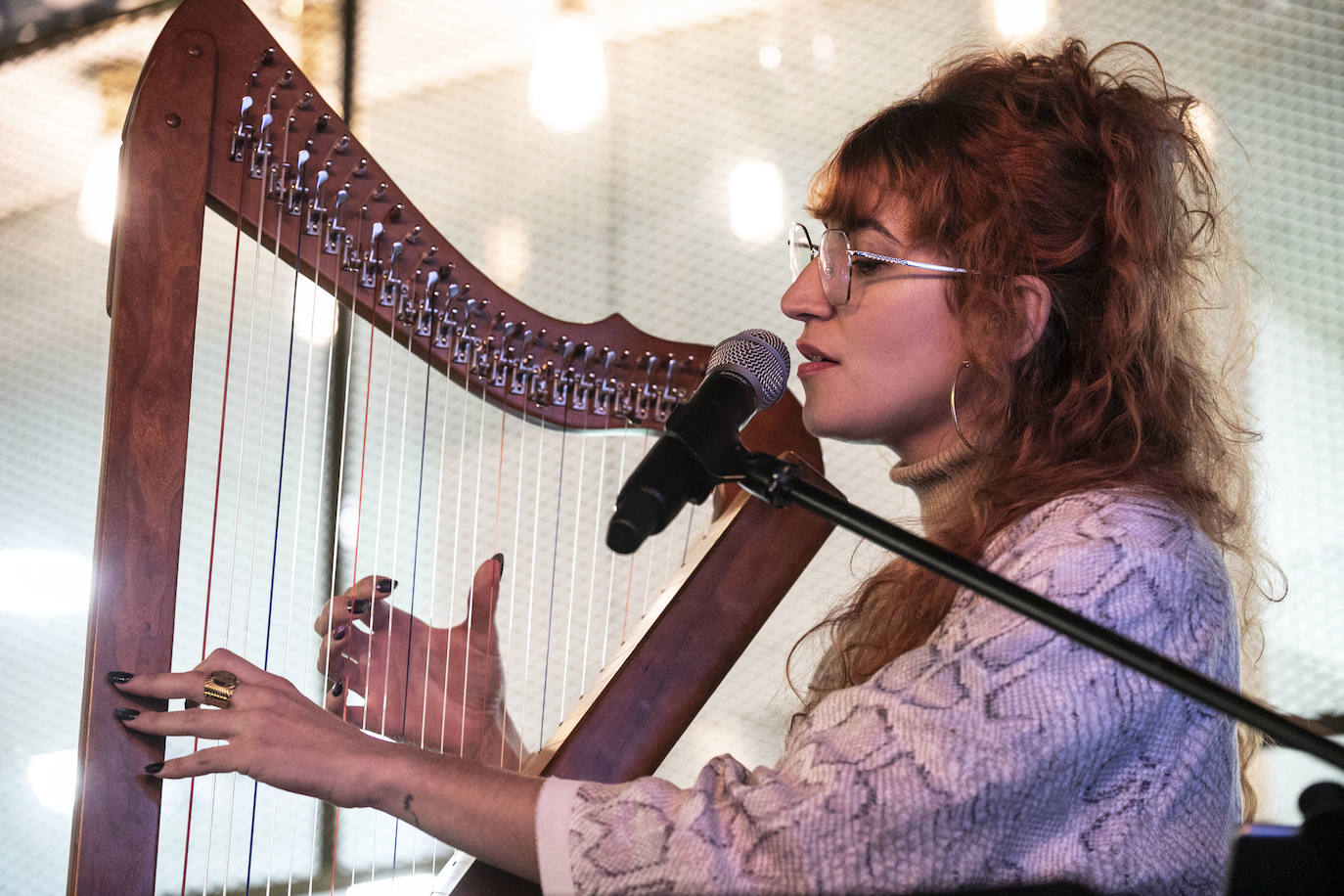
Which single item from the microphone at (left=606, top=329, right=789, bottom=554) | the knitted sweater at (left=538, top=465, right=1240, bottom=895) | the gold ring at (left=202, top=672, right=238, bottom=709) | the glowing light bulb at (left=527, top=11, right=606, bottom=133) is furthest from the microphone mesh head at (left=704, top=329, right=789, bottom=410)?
the glowing light bulb at (left=527, top=11, right=606, bottom=133)

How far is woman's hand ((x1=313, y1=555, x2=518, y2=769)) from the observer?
52.0 inches

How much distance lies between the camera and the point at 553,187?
2436mm

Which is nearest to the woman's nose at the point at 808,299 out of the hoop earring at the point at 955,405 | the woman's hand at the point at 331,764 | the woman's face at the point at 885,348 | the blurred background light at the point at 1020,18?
the woman's face at the point at 885,348

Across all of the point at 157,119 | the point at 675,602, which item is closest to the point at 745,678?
the point at 675,602

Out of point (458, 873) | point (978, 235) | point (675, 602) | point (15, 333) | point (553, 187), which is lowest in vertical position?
point (458, 873)

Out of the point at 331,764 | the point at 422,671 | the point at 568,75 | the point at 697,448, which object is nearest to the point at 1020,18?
the point at 568,75

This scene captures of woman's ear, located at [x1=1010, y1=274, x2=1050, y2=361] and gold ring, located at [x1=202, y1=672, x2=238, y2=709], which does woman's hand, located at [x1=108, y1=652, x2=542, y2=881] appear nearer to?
gold ring, located at [x1=202, y1=672, x2=238, y2=709]

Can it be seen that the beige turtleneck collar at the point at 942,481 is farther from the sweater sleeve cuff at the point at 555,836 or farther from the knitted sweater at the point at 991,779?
the sweater sleeve cuff at the point at 555,836

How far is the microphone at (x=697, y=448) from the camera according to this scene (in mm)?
761

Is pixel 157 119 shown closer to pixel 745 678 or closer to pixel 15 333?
pixel 15 333

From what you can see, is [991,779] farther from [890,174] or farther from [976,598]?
[890,174]

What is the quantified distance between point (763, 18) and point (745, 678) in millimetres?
1297

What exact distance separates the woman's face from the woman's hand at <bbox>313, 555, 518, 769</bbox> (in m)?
0.43

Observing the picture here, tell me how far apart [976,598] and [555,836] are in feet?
1.15
